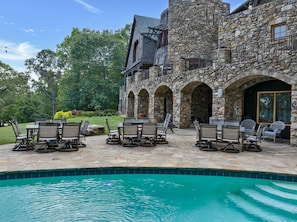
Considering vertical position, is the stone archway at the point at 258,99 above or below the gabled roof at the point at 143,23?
below

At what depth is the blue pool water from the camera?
13.2 ft

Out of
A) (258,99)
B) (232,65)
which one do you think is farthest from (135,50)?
(232,65)

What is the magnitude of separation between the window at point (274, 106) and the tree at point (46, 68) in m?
35.7

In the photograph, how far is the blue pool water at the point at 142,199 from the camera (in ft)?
13.2

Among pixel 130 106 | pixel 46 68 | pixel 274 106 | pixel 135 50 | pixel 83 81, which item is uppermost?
pixel 46 68

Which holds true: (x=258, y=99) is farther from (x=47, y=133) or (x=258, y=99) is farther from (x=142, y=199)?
(x=47, y=133)

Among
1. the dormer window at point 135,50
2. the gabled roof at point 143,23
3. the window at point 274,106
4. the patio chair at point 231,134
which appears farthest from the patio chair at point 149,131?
the dormer window at point 135,50

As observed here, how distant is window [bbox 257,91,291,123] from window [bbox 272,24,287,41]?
2.45m

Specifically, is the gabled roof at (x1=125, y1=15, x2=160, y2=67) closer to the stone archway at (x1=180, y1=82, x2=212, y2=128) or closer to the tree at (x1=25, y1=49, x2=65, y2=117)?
the stone archway at (x1=180, y1=82, x2=212, y2=128)

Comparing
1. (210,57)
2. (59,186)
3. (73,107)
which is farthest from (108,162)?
(73,107)

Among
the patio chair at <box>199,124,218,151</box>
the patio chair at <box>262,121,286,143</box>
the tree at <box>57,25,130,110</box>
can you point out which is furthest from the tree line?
the patio chair at <box>199,124,218,151</box>

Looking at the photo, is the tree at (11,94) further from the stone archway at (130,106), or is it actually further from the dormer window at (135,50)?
the stone archway at (130,106)

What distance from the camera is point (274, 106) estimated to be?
449 inches

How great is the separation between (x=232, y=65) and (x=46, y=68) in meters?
37.4
